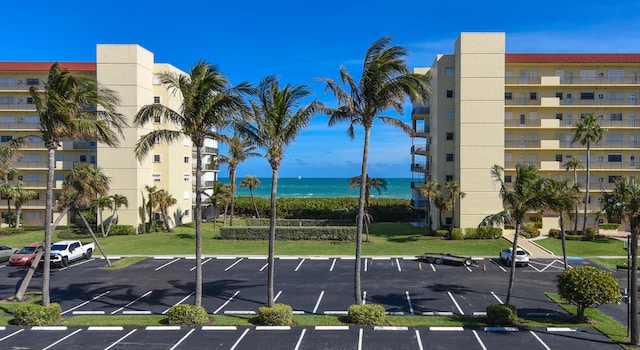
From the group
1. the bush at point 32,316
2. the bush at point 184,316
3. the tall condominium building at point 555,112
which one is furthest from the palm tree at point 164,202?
the bush at point 184,316

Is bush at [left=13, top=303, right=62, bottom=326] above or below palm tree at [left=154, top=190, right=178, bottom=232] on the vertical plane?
below

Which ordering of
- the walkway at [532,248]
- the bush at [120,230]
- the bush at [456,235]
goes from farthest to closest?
the bush at [120,230]
the bush at [456,235]
the walkway at [532,248]

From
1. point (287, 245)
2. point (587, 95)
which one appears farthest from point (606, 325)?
point (587, 95)

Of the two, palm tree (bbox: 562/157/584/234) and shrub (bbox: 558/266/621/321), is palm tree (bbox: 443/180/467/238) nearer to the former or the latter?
palm tree (bbox: 562/157/584/234)

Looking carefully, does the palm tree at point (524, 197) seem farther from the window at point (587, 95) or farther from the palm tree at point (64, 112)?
the window at point (587, 95)

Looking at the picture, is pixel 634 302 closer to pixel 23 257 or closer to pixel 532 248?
pixel 532 248

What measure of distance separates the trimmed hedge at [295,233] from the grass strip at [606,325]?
26.0 metres

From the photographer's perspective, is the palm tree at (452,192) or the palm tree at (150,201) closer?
the palm tree at (452,192)

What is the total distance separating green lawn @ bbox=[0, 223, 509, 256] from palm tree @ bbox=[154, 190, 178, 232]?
2768 millimetres

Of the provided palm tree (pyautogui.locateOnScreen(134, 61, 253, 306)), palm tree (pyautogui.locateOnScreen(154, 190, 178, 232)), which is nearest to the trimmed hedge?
palm tree (pyautogui.locateOnScreen(154, 190, 178, 232))

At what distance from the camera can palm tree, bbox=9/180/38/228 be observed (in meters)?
52.3

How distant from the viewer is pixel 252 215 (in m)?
71.4

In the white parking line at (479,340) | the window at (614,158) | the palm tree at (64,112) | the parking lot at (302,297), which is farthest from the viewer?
the window at (614,158)

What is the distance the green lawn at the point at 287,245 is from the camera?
42.5m
